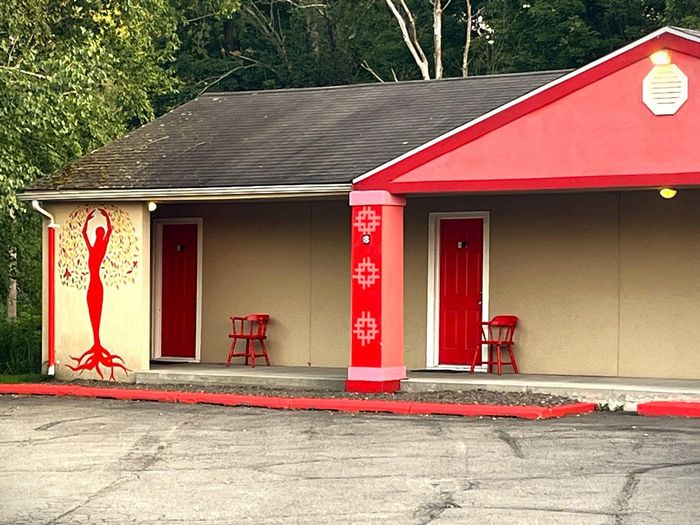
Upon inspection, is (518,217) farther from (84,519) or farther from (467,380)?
(84,519)

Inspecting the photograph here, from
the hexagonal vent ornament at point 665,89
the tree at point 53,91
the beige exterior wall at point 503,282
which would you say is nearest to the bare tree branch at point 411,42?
the tree at point 53,91

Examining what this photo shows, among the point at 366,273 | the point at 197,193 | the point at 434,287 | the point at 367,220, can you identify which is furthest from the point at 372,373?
the point at 197,193

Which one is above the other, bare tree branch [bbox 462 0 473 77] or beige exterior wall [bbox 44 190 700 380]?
bare tree branch [bbox 462 0 473 77]

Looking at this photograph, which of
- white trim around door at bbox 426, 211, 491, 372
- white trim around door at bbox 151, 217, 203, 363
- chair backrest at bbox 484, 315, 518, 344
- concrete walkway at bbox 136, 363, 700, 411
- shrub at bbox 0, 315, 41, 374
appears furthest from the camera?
shrub at bbox 0, 315, 41, 374

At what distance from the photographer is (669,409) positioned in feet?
49.3

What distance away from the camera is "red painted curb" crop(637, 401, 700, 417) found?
48.8 feet

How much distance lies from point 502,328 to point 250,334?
3883 millimetres

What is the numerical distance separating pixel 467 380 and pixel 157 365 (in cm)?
534

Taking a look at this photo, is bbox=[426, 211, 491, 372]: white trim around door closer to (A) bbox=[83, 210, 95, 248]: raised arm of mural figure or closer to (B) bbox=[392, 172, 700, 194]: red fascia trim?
(B) bbox=[392, 172, 700, 194]: red fascia trim

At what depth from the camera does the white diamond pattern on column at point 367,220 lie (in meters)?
17.3

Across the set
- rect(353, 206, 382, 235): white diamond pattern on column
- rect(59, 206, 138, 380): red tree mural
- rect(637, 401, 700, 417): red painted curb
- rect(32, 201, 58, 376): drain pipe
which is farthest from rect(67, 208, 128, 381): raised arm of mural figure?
rect(637, 401, 700, 417): red painted curb

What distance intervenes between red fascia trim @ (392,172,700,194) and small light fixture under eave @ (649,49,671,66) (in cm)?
127

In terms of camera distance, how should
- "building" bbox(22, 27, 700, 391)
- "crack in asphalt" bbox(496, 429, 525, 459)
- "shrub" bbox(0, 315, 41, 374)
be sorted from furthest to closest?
"shrub" bbox(0, 315, 41, 374)
"building" bbox(22, 27, 700, 391)
"crack in asphalt" bbox(496, 429, 525, 459)

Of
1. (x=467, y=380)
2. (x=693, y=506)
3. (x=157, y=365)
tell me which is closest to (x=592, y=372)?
(x=467, y=380)
